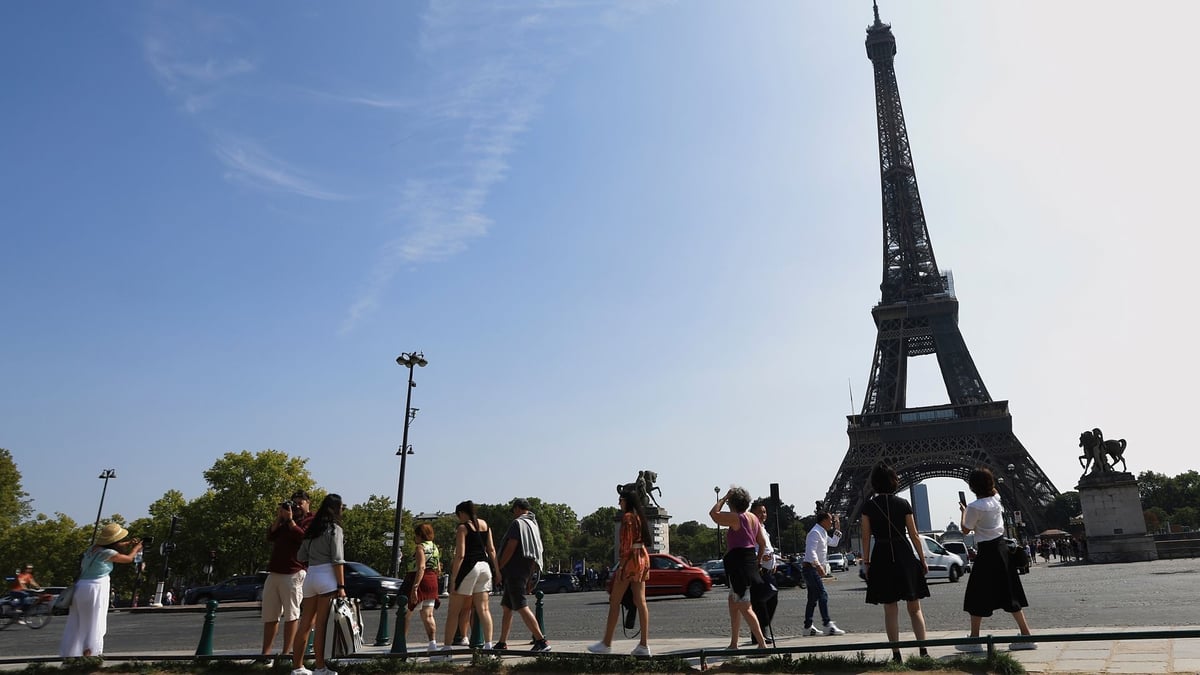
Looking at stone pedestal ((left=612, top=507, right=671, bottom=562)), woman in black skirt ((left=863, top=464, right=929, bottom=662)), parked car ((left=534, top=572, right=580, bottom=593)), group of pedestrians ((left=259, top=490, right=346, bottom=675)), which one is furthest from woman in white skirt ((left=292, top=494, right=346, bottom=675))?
parked car ((left=534, top=572, right=580, bottom=593))

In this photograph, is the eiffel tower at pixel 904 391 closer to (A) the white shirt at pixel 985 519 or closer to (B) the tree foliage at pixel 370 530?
(B) the tree foliage at pixel 370 530

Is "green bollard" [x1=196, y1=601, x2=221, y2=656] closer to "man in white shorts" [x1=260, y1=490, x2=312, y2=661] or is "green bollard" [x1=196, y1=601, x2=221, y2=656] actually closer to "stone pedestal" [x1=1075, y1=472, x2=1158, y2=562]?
"man in white shorts" [x1=260, y1=490, x2=312, y2=661]

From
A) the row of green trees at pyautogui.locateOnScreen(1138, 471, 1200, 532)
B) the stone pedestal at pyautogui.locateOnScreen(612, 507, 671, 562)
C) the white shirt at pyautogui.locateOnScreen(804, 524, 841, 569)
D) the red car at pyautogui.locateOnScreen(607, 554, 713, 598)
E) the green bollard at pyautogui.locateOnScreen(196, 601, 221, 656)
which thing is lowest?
the green bollard at pyautogui.locateOnScreen(196, 601, 221, 656)

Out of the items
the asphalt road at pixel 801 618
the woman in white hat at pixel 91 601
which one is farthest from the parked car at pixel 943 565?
the woman in white hat at pixel 91 601

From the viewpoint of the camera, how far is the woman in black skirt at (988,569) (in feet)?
23.7

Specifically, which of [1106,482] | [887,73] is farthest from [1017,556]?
[887,73]

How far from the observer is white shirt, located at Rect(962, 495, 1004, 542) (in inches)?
293

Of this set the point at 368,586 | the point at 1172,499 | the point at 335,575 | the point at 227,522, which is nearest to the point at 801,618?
the point at 335,575

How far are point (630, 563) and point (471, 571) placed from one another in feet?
5.82

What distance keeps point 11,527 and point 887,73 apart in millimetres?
85579

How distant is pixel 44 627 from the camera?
1845cm

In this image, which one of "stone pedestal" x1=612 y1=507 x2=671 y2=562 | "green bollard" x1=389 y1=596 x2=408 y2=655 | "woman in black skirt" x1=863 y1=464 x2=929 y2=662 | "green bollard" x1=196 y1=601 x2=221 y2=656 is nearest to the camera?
"woman in black skirt" x1=863 y1=464 x2=929 y2=662

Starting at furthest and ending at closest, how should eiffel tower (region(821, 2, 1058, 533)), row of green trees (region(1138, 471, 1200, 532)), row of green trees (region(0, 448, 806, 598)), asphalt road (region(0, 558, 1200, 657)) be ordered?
1. row of green trees (region(1138, 471, 1200, 532))
2. eiffel tower (region(821, 2, 1058, 533))
3. row of green trees (region(0, 448, 806, 598))
4. asphalt road (region(0, 558, 1200, 657))

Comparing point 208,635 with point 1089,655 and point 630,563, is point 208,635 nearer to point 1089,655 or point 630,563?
point 630,563
